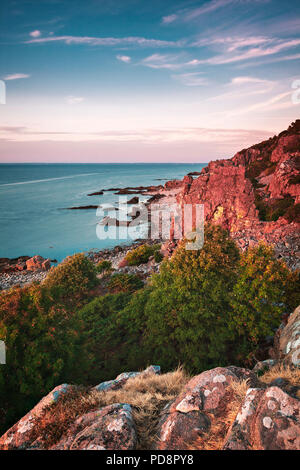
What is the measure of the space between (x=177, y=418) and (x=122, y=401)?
1.77m

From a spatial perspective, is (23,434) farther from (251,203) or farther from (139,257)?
(251,203)

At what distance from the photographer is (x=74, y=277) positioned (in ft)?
→ 76.3

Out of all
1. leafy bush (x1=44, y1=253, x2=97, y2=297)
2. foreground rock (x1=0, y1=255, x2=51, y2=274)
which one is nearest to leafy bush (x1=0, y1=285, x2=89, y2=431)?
leafy bush (x1=44, y1=253, x2=97, y2=297)

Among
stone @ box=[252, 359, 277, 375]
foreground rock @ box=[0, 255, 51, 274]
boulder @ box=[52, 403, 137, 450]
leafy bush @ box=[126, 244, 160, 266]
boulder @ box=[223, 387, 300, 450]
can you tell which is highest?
boulder @ box=[223, 387, 300, 450]

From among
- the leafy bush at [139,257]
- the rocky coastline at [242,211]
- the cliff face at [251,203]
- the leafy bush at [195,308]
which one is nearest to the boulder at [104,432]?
the leafy bush at [195,308]

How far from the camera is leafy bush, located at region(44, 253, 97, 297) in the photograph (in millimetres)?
23078

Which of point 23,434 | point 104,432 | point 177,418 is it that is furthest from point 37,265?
point 177,418

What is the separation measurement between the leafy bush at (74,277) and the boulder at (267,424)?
2020cm

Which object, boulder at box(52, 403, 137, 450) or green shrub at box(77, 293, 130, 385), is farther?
green shrub at box(77, 293, 130, 385)

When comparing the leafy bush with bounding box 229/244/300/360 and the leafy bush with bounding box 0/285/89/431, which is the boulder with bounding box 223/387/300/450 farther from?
the leafy bush with bounding box 229/244/300/360

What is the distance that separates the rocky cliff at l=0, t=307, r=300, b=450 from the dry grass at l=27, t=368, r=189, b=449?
16 mm

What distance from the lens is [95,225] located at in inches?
2478

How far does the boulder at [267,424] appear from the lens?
13.6 ft
